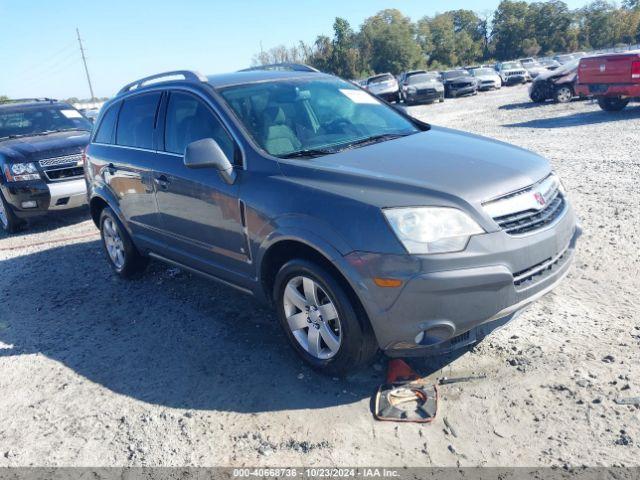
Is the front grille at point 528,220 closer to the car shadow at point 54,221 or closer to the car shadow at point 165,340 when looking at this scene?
the car shadow at point 165,340

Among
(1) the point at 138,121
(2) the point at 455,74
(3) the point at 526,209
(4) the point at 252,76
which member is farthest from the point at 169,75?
(2) the point at 455,74

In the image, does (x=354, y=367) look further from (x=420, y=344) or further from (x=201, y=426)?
(x=201, y=426)

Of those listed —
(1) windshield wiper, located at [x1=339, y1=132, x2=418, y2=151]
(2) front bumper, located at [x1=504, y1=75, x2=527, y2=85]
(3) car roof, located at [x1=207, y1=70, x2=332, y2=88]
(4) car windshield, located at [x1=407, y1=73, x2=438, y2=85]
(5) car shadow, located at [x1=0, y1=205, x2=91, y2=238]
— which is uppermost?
(3) car roof, located at [x1=207, y1=70, x2=332, y2=88]

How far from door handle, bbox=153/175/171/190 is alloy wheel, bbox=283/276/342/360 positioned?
153cm

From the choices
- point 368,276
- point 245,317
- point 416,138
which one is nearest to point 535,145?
point 416,138

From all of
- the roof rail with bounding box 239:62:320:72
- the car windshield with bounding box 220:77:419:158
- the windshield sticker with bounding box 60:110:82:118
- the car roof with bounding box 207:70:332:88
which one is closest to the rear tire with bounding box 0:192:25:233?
the windshield sticker with bounding box 60:110:82:118

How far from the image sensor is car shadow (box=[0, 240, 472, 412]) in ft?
10.9

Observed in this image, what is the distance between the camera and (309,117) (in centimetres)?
400

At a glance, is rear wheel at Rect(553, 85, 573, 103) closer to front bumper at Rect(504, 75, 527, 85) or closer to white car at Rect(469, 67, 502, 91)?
white car at Rect(469, 67, 502, 91)

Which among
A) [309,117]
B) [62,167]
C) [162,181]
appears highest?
[309,117]

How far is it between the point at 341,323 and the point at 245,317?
1.49m

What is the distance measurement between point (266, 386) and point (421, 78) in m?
25.6

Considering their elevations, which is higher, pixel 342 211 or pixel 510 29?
pixel 510 29

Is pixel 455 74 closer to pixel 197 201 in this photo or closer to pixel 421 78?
pixel 421 78
